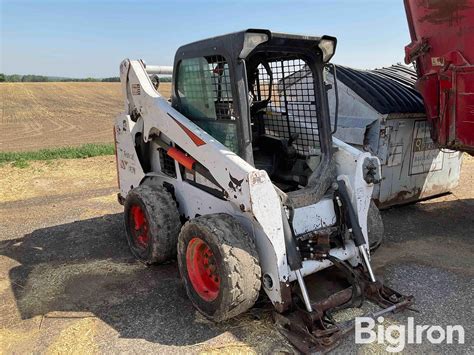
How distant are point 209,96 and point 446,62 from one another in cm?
283

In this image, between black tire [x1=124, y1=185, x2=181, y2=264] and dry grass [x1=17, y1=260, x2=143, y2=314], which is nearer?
dry grass [x1=17, y1=260, x2=143, y2=314]

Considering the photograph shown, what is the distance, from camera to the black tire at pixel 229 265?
3131 mm

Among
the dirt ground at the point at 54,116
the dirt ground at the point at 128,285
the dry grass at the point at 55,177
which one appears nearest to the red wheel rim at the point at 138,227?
the dirt ground at the point at 128,285

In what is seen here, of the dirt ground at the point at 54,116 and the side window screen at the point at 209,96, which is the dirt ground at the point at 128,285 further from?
the dirt ground at the point at 54,116

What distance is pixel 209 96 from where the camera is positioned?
3914 mm

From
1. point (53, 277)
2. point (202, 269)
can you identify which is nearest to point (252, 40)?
point (202, 269)

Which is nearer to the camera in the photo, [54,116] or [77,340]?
[77,340]

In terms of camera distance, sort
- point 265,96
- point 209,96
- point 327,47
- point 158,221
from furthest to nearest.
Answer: point 265,96, point 158,221, point 209,96, point 327,47

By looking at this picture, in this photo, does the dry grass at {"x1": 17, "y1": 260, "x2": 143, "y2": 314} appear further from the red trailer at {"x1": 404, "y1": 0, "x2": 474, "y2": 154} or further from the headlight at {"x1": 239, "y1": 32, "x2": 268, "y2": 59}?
the red trailer at {"x1": 404, "y1": 0, "x2": 474, "y2": 154}

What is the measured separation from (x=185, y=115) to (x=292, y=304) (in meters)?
2.07

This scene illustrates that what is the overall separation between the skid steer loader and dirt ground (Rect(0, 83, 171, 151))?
10.8m

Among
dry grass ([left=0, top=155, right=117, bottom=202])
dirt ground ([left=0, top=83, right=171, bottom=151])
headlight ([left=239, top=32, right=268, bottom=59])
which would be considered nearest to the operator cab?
headlight ([left=239, top=32, right=268, bottom=59])

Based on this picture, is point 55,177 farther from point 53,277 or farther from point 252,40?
point 252,40

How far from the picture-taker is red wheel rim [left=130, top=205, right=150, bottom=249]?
4.68 metres
